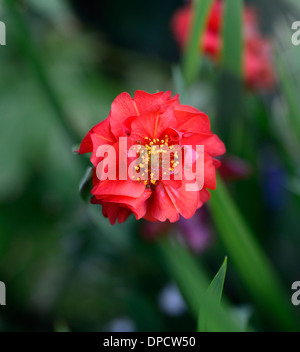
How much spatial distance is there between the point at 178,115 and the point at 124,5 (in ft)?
2.40

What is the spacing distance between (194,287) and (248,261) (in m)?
0.14

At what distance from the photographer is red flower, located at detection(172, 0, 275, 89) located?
0.55 m

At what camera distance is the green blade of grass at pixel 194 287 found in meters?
0.28

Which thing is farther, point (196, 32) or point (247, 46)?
point (247, 46)

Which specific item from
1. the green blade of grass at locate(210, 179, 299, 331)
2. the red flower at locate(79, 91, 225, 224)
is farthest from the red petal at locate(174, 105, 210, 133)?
the green blade of grass at locate(210, 179, 299, 331)

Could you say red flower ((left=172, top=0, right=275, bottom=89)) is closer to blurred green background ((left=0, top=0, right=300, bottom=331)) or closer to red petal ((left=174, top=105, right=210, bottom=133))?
blurred green background ((left=0, top=0, right=300, bottom=331))

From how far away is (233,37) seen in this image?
46cm

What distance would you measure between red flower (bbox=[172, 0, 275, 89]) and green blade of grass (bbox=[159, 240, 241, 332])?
257 millimetres

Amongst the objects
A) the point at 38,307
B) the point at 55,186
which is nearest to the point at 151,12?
the point at 55,186

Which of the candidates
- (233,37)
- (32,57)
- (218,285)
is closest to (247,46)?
(233,37)

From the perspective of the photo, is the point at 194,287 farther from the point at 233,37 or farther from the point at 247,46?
the point at 247,46

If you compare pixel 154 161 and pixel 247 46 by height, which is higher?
pixel 247 46

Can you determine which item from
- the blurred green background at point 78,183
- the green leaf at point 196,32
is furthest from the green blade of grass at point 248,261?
the green leaf at point 196,32
